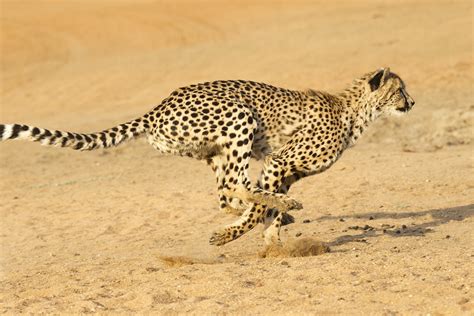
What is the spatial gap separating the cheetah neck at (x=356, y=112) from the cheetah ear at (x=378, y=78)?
4.4 inches

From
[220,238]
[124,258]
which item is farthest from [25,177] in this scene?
[220,238]

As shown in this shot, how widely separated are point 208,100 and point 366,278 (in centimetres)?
217

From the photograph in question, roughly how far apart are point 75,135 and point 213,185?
396cm

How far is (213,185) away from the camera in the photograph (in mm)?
11898

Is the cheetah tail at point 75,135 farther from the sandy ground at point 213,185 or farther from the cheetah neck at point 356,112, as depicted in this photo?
the cheetah neck at point 356,112

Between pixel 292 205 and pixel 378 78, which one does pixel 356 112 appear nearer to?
pixel 378 78

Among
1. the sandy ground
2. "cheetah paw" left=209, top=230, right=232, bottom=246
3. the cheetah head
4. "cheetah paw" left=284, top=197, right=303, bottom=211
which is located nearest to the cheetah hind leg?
"cheetah paw" left=284, top=197, right=303, bottom=211

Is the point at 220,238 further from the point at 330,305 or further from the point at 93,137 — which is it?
the point at 330,305

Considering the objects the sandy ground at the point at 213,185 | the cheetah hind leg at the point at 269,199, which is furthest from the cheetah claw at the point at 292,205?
the sandy ground at the point at 213,185

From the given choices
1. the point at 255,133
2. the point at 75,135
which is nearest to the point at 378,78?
the point at 255,133

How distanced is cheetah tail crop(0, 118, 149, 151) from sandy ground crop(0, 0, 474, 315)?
0.99 m

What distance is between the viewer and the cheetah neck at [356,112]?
909 cm

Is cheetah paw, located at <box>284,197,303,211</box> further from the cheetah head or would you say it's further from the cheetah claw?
the cheetah head

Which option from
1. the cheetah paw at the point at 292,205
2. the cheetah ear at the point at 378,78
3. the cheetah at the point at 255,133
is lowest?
the cheetah paw at the point at 292,205
